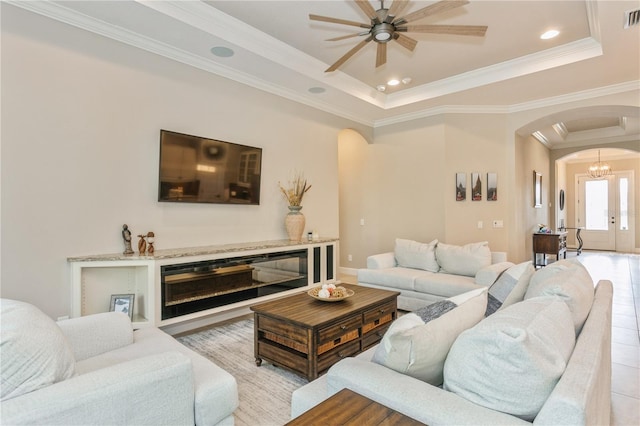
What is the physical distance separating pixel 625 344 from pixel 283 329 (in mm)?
3170

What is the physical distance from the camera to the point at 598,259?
28.2ft

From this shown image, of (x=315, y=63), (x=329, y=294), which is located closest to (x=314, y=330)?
(x=329, y=294)

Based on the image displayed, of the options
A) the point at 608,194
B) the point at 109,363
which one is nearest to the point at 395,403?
the point at 109,363

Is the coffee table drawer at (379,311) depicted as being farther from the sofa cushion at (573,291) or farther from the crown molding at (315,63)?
the crown molding at (315,63)

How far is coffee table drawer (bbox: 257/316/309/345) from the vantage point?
244 cm

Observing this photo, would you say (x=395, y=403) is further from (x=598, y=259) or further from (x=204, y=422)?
(x=598, y=259)

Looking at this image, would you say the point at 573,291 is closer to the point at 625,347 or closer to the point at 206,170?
the point at 625,347

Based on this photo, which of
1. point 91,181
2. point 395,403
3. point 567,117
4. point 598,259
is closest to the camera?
point 395,403

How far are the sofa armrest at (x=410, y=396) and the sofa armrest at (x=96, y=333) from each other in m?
1.44

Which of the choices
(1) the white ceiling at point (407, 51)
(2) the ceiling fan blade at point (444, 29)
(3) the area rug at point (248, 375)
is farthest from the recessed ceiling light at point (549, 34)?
(3) the area rug at point (248, 375)

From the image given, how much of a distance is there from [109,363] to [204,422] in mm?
697

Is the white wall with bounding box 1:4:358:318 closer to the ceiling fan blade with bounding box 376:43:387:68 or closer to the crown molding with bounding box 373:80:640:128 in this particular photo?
the ceiling fan blade with bounding box 376:43:387:68

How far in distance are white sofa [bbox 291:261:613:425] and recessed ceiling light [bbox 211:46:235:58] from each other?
339 cm

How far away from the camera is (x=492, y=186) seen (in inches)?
222
